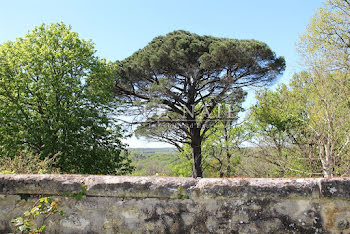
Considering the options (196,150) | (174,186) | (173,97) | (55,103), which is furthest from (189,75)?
(174,186)

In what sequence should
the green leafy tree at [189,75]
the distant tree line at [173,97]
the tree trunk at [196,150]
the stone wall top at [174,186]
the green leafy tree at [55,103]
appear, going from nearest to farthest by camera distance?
the stone wall top at [174,186], the distant tree line at [173,97], the green leafy tree at [55,103], the green leafy tree at [189,75], the tree trunk at [196,150]

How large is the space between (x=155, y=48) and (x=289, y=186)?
14576 millimetres

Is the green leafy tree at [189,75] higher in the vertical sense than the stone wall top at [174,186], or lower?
higher

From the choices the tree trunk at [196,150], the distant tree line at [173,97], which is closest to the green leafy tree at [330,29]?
the distant tree line at [173,97]

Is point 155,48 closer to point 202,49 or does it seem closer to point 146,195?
point 202,49

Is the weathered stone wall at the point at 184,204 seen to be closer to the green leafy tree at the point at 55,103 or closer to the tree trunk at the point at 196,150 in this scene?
the green leafy tree at the point at 55,103

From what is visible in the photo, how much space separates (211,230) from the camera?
7.44 ft

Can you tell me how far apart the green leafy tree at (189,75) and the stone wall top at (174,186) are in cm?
1188

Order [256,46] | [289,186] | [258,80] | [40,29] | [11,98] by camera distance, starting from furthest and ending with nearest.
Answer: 1. [258,80]
2. [256,46]
3. [40,29]
4. [11,98]
5. [289,186]

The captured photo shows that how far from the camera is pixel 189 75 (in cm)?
1523

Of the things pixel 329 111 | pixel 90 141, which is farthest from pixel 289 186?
pixel 90 141

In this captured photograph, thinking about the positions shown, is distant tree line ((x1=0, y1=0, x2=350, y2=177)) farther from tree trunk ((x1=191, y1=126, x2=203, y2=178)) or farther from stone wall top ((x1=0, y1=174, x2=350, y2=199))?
stone wall top ((x1=0, y1=174, x2=350, y2=199))

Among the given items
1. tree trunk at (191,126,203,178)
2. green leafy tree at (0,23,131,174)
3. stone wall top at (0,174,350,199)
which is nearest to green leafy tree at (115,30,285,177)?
tree trunk at (191,126,203,178)

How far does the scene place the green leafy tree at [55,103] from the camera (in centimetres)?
Result: 1134
